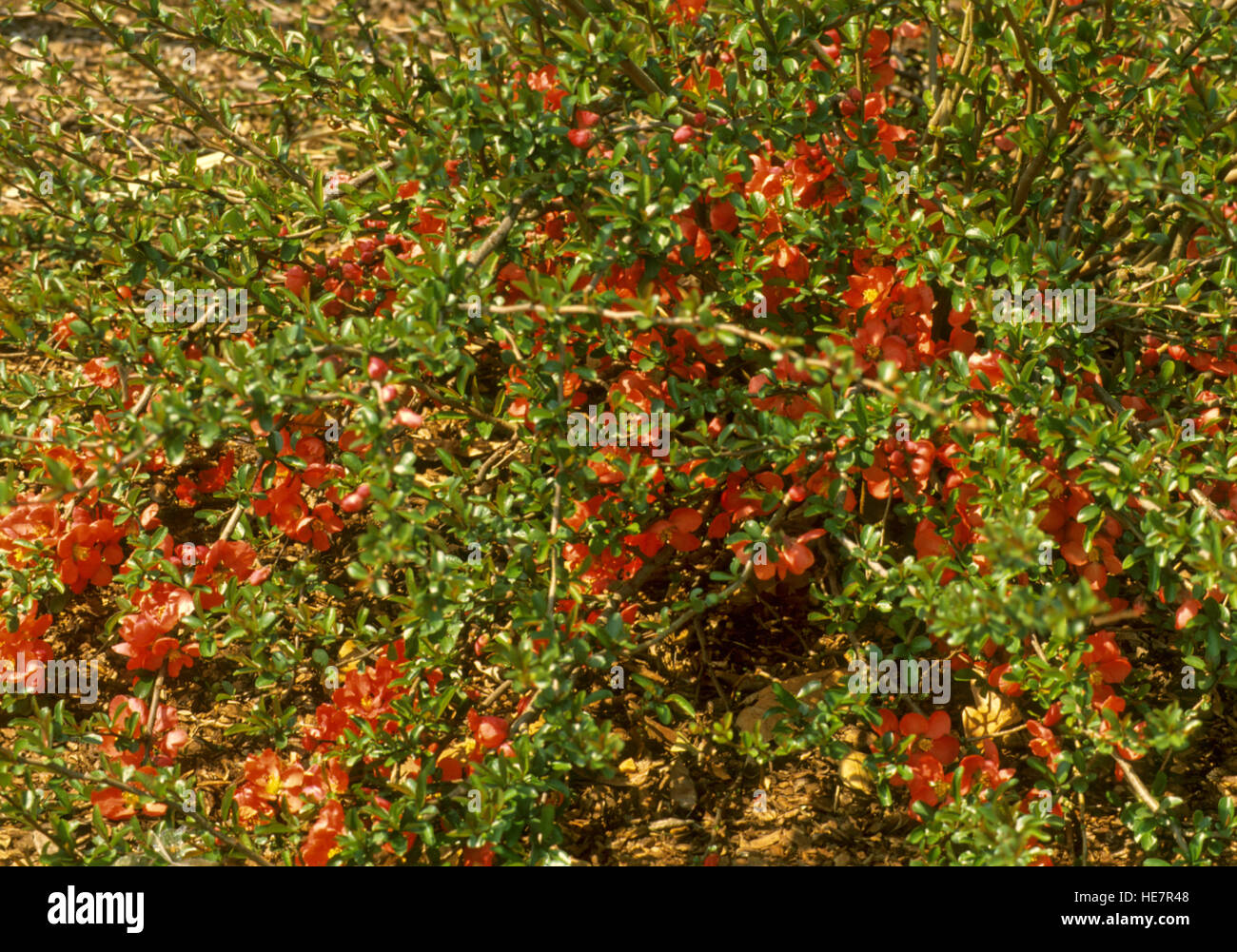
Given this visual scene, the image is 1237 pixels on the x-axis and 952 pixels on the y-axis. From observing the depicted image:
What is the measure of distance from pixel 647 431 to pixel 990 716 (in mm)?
1005

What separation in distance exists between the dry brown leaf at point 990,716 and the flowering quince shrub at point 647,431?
0.01 meters

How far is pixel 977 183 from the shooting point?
93.0 inches

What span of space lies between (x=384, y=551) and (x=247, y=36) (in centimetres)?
138

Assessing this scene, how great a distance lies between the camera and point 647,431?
1897 mm

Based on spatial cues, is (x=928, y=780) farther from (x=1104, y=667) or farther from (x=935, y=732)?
(x=1104, y=667)

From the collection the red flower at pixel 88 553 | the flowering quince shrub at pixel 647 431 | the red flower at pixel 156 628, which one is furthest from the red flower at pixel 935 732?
the red flower at pixel 88 553

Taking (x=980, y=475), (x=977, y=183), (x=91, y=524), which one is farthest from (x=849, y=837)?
(x=91, y=524)

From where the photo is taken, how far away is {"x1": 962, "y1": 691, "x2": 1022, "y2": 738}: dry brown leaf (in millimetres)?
2215

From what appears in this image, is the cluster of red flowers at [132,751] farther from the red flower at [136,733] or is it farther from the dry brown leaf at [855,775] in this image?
the dry brown leaf at [855,775]

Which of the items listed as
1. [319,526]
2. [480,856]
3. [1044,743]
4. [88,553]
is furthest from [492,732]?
[88,553]

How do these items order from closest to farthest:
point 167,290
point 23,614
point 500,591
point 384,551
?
point 384,551
point 500,591
point 167,290
point 23,614

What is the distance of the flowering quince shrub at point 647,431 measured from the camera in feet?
5.51

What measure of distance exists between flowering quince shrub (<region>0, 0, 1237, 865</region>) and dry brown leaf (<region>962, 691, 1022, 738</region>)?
0.01m
